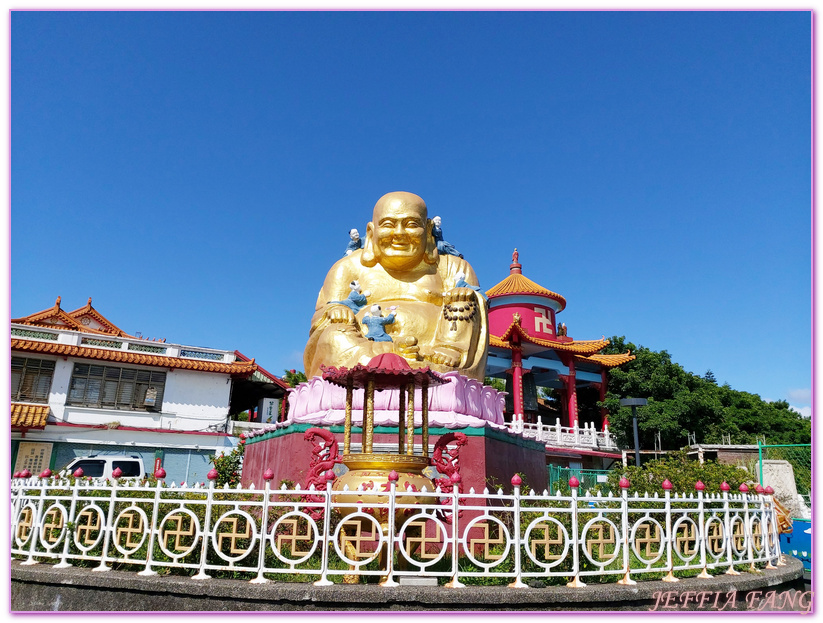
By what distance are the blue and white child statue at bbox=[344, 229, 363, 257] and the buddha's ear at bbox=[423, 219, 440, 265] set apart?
4.69 ft

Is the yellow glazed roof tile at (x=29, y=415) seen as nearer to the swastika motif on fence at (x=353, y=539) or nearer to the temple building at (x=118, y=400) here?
the temple building at (x=118, y=400)

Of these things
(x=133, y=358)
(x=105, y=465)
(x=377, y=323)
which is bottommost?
(x=105, y=465)

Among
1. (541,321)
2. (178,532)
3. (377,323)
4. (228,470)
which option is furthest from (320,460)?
(541,321)

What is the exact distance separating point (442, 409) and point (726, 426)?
1805cm

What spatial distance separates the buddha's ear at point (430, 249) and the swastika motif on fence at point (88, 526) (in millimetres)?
6915

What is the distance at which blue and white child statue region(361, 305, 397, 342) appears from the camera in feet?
30.0

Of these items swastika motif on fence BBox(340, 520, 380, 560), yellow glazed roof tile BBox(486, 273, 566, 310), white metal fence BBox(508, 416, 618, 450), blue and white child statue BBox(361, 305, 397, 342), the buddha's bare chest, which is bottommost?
swastika motif on fence BBox(340, 520, 380, 560)

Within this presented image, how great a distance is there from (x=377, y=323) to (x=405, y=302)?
95cm

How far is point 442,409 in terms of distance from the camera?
26.3 feet

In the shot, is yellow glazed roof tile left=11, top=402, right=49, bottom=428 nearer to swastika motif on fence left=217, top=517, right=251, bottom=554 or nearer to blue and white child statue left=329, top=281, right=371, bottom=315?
blue and white child statue left=329, top=281, right=371, bottom=315

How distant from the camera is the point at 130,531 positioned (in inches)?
178

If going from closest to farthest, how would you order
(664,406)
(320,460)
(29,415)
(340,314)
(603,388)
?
1. (320,460)
2. (340,314)
3. (29,415)
4. (664,406)
5. (603,388)

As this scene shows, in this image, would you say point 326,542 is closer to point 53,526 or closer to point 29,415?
point 53,526

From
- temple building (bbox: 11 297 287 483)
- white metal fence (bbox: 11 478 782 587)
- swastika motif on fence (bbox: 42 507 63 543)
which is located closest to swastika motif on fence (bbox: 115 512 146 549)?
white metal fence (bbox: 11 478 782 587)
